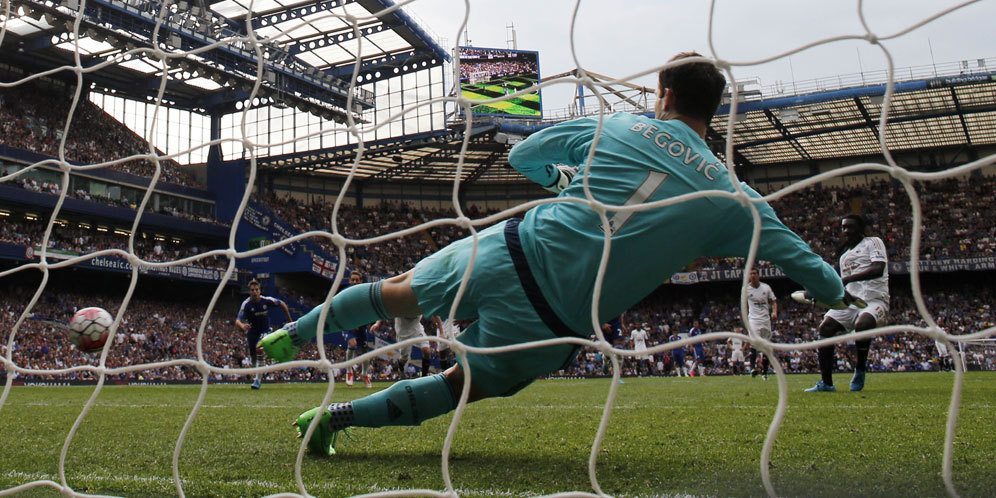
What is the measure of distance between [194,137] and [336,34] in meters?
9.47

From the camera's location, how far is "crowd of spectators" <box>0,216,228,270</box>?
2358cm

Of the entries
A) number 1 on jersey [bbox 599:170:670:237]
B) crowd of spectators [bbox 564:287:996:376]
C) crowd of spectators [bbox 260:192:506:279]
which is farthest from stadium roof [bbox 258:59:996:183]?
number 1 on jersey [bbox 599:170:670:237]

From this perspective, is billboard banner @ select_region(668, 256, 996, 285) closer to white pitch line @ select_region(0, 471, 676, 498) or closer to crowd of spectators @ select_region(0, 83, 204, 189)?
crowd of spectators @ select_region(0, 83, 204, 189)

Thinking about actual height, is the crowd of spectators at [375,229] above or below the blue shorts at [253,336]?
above

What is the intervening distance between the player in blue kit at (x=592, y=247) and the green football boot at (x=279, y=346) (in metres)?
0.30

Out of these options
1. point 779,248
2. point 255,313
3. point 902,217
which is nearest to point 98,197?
point 255,313

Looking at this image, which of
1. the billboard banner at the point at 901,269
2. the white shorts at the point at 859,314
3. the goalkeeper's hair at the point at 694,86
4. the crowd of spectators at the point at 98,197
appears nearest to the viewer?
the goalkeeper's hair at the point at 694,86

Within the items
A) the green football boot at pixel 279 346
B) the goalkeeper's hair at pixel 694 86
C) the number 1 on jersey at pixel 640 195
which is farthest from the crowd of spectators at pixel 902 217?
the green football boot at pixel 279 346

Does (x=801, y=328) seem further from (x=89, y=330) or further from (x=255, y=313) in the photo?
(x=89, y=330)

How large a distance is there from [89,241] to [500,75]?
54.5 feet

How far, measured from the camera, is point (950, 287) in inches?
1061

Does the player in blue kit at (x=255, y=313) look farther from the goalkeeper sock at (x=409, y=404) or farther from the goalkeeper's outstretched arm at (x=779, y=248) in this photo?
the goalkeeper's outstretched arm at (x=779, y=248)

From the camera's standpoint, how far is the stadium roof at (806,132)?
81.8 ft

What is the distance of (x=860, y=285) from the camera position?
21.6ft
